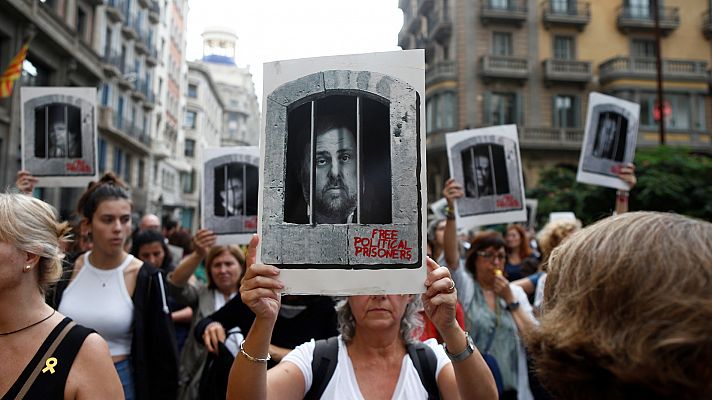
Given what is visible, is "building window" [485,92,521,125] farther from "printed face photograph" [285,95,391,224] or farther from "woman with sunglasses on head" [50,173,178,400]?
"printed face photograph" [285,95,391,224]

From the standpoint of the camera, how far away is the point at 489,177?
16.8 feet

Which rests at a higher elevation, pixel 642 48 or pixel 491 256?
pixel 642 48

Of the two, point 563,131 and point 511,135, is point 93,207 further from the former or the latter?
point 563,131

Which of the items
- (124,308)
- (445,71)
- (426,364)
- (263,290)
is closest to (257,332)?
(263,290)

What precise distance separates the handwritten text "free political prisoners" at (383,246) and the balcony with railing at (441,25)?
28767mm

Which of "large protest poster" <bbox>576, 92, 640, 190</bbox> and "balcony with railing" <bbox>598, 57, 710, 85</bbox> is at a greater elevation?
"balcony with railing" <bbox>598, 57, 710, 85</bbox>

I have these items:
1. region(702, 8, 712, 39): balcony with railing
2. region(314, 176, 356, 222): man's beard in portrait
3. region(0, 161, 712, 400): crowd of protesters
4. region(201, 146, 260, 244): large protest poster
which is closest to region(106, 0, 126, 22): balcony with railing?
region(0, 161, 712, 400): crowd of protesters

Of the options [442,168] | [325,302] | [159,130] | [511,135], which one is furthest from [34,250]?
[159,130]

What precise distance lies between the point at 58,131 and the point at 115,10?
81.5ft

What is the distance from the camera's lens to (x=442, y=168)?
29.1 metres

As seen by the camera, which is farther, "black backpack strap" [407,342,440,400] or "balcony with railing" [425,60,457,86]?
"balcony with railing" [425,60,457,86]

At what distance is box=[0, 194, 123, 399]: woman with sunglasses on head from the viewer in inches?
81.1

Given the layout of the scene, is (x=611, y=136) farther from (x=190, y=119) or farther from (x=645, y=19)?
(x=190, y=119)

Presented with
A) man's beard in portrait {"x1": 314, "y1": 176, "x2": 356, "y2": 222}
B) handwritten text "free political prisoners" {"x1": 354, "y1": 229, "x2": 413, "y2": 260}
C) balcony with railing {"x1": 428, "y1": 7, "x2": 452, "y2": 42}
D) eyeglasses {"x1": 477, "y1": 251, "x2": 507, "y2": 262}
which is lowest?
eyeglasses {"x1": 477, "y1": 251, "x2": 507, "y2": 262}
